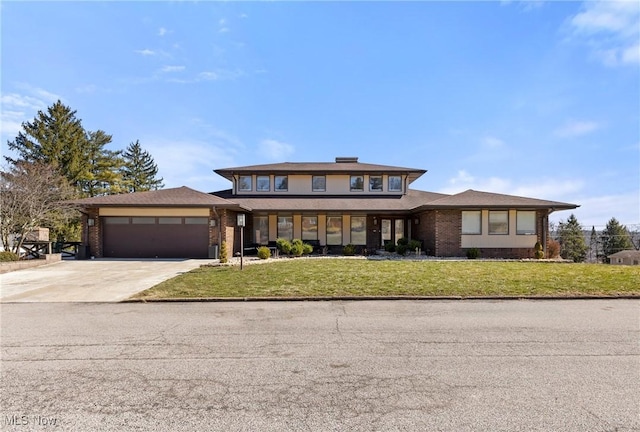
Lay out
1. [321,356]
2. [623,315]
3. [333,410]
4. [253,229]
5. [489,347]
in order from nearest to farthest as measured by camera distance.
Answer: [333,410] → [321,356] → [489,347] → [623,315] → [253,229]

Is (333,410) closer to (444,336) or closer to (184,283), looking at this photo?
(444,336)

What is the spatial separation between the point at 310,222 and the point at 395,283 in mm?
11768

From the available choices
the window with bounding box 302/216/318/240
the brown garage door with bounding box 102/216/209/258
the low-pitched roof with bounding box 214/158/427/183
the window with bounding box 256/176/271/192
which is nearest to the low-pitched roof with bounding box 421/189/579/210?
the low-pitched roof with bounding box 214/158/427/183

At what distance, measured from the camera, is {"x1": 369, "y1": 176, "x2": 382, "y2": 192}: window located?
23094mm

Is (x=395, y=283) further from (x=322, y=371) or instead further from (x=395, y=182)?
(x=395, y=182)

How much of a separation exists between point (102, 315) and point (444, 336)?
6763 mm

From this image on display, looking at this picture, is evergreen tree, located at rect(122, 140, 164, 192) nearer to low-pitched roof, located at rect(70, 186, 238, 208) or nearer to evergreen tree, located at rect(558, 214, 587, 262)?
low-pitched roof, located at rect(70, 186, 238, 208)

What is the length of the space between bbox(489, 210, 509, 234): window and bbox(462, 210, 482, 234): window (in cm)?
62

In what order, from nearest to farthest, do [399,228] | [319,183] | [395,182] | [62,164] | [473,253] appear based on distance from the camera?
[473,253] → [399,228] → [319,183] → [395,182] → [62,164]

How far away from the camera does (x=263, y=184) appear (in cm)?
2289

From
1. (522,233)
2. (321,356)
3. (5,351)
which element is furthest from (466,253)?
(5,351)

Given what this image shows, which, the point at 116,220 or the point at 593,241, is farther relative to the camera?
the point at 593,241

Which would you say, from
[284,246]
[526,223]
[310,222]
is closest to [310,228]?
[310,222]

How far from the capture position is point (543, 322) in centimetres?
621
